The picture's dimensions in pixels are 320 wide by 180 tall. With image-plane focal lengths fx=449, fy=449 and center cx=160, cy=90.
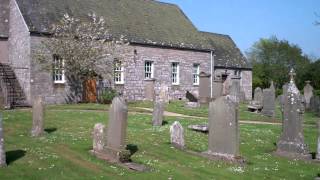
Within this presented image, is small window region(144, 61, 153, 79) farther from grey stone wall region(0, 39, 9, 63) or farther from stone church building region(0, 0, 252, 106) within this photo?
grey stone wall region(0, 39, 9, 63)

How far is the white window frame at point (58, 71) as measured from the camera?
102 ft

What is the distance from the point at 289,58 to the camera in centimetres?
7438

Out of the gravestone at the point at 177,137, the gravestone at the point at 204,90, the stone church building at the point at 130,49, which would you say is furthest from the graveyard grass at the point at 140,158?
the stone church building at the point at 130,49

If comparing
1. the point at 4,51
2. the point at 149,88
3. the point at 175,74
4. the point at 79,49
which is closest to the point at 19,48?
the point at 4,51

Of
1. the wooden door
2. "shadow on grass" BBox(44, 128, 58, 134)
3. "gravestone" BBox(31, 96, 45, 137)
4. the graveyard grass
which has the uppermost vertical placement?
the wooden door

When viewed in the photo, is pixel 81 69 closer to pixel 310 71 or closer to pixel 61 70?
pixel 61 70

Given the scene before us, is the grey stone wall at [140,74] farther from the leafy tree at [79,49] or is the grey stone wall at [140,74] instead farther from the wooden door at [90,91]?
the wooden door at [90,91]

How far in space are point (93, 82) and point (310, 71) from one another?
43261mm

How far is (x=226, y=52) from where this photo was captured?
165 feet

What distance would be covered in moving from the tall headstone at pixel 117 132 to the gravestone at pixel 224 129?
8.82ft

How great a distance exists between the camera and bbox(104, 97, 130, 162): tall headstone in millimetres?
11641

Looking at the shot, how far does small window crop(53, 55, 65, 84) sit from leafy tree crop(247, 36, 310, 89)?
40.8 m

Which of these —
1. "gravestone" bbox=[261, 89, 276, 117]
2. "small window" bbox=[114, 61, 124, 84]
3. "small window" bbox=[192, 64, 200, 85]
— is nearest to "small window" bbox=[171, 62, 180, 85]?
"small window" bbox=[192, 64, 200, 85]

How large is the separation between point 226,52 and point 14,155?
134ft
